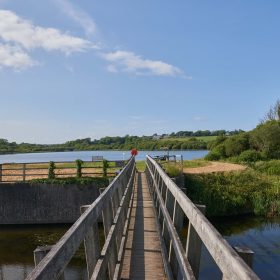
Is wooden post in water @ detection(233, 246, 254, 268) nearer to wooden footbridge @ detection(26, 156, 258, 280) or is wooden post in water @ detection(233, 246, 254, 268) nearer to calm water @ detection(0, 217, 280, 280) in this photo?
wooden footbridge @ detection(26, 156, 258, 280)

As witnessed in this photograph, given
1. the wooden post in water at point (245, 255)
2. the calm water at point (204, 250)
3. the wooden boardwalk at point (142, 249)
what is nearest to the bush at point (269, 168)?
the calm water at point (204, 250)

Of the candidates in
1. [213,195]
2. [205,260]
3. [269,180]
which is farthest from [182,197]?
[269,180]

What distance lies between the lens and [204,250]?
16.2 metres

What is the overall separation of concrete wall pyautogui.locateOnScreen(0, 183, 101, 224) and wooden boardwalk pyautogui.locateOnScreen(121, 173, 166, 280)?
10866 mm

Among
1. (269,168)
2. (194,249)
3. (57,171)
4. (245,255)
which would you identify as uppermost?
(245,255)

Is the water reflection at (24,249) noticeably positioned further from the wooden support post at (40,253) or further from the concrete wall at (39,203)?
the wooden support post at (40,253)

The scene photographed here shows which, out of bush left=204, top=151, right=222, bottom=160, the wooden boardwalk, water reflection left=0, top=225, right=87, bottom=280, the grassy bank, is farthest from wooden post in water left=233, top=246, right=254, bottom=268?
bush left=204, top=151, right=222, bottom=160

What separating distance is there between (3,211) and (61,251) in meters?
21.0

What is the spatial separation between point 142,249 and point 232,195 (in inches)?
752

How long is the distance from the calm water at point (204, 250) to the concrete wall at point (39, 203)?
1.71ft

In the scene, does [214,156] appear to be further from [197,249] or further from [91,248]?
[91,248]

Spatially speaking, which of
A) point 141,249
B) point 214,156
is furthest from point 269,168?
point 141,249

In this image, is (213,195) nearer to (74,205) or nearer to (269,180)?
(269,180)

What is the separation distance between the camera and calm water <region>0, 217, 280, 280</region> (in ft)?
47.3
